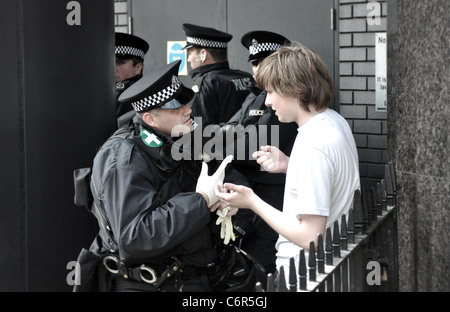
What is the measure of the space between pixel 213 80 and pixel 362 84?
1.53 m

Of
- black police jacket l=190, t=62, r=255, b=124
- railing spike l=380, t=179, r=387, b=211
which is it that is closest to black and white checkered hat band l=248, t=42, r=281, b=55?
black police jacket l=190, t=62, r=255, b=124

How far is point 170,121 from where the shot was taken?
11.2 ft

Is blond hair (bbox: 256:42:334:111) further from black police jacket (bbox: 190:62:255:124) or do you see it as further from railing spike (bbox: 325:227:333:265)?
black police jacket (bbox: 190:62:255:124)

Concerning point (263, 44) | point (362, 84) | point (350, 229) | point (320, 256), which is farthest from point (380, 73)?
point (320, 256)

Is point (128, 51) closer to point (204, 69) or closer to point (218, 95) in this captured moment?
point (204, 69)

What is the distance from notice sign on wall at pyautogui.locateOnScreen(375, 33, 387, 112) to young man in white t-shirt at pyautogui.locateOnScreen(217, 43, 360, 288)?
3.41 m

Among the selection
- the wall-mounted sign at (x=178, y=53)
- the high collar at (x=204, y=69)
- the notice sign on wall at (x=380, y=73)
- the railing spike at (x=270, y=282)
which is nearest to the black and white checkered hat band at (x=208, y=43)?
the high collar at (x=204, y=69)

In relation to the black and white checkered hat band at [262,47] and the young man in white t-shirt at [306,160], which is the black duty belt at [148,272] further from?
the black and white checkered hat band at [262,47]

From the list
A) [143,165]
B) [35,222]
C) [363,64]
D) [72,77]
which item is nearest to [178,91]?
[143,165]

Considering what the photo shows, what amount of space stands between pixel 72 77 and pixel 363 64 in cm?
328

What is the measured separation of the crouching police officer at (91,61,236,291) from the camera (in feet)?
10.1

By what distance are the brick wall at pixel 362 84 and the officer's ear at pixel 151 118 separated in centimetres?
345
